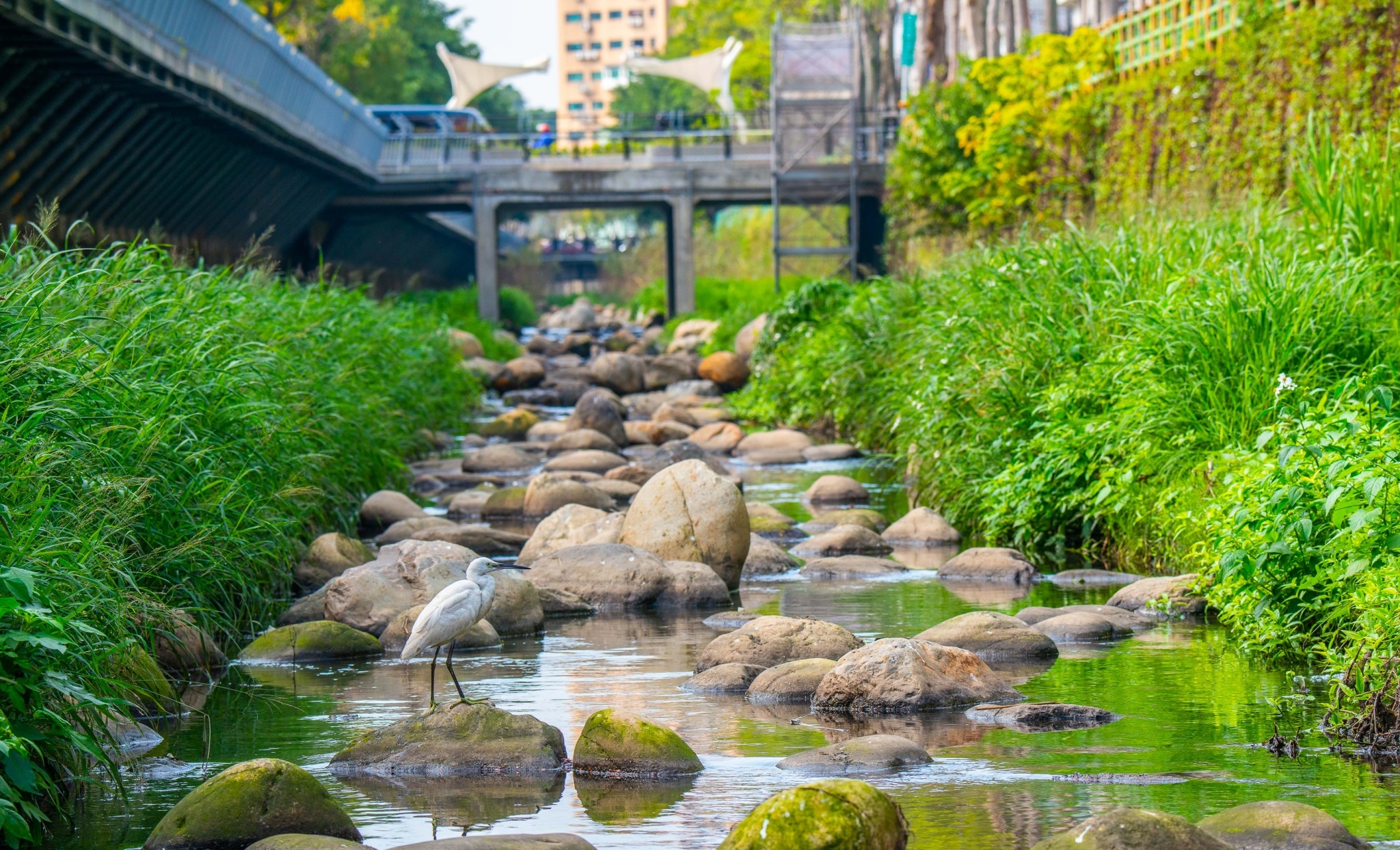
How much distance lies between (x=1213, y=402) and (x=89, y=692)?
20.3ft

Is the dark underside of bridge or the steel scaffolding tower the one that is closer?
the dark underside of bridge

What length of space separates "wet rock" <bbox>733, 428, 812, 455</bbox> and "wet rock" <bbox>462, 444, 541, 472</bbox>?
97.4 inches

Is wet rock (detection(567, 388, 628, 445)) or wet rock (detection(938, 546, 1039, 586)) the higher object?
wet rock (detection(567, 388, 628, 445))

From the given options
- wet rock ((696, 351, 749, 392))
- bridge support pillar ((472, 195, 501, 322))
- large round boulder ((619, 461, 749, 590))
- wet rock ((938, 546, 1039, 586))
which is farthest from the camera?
bridge support pillar ((472, 195, 501, 322))

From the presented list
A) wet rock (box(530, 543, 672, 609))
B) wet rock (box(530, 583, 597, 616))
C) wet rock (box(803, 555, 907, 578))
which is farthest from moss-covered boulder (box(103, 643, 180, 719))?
wet rock (box(803, 555, 907, 578))

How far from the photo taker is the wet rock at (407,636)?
8797 millimetres

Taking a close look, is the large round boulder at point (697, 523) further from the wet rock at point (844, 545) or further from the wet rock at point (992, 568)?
the wet rock at point (992, 568)

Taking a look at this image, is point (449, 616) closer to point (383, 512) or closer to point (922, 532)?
point (922, 532)

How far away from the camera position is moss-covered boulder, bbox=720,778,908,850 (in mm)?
4820

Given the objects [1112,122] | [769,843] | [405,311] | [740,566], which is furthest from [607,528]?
[1112,122]

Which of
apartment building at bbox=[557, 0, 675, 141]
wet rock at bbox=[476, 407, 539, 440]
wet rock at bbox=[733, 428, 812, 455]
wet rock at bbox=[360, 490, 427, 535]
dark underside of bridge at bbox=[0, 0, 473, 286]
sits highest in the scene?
apartment building at bbox=[557, 0, 675, 141]

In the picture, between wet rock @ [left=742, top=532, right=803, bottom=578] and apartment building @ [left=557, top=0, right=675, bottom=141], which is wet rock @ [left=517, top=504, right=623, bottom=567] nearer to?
wet rock @ [left=742, top=532, right=803, bottom=578]

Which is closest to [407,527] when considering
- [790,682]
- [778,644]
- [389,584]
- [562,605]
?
[562,605]

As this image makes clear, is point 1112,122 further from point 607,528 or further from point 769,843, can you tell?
point 769,843
